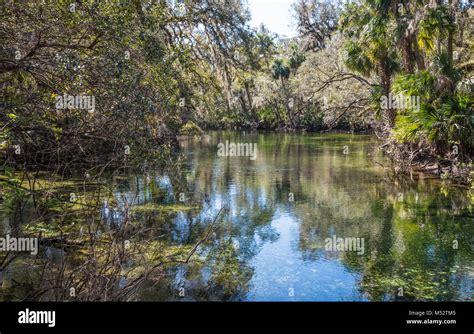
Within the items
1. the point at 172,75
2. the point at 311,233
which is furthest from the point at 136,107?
the point at 311,233

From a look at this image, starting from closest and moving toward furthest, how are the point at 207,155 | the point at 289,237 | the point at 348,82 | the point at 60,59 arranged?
the point at 60,59, the point at 289,237, the point at 207,155, the point at 348,82

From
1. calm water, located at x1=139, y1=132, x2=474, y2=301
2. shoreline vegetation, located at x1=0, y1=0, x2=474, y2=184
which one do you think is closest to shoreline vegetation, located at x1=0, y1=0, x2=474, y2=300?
shoreline vegetation, located at x1=0, y1=0, x2=474, y2=184

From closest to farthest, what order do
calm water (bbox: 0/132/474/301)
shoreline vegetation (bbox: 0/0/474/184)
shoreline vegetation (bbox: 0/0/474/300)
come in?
shoreline vegetation (bbox: 0/0/474/300) → shoreline vegetation (bbox: 0/0/474/184) → calm water (bbox: 0/132/474/301)

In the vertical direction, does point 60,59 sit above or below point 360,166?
above

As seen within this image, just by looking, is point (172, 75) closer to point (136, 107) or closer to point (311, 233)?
point (136, 107)

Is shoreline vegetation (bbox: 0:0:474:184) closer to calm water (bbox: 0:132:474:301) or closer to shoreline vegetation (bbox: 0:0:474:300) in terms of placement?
shoreline vegetation (bbox: 0:0:474:300)

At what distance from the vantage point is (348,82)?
1371 inches

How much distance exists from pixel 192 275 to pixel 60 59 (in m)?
4.42

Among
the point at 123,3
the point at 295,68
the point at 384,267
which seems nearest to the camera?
the point at 123,3

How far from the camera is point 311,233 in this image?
11.6 metres

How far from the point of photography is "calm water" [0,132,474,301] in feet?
26.6
